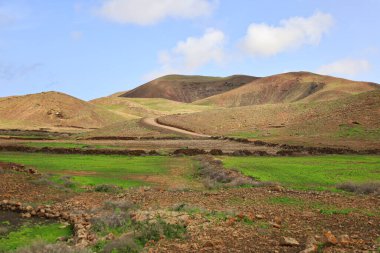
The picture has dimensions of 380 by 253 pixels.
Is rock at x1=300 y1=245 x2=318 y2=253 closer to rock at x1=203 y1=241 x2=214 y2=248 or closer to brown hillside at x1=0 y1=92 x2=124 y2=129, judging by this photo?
rock at x1=203 y1=241 x2=214 y2=248

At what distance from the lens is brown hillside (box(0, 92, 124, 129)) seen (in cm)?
14788

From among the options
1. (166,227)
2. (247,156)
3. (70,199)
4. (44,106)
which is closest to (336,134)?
(247,156)

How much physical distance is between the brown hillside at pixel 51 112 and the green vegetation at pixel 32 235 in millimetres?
126337

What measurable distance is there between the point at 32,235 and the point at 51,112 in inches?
5691

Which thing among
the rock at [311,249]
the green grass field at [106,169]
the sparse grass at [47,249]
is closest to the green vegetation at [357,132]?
the green grass field at [106,169]

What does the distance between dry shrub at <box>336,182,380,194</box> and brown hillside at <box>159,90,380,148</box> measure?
1570 inches

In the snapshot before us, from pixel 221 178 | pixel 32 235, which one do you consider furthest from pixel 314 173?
pixel 32 235

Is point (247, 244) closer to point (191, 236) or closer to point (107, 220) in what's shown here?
point (191, 236)

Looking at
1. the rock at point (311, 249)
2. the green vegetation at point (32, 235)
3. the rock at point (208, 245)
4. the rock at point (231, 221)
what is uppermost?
the rock at point (231, 221)

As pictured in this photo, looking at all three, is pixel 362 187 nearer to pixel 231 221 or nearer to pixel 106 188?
pixel 231 221

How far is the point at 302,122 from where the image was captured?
97188 millimetres

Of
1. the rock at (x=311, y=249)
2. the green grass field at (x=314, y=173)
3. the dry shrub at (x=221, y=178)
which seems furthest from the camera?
the green grass field at (x=314, y=173)

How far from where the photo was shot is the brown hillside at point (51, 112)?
14788 centimetres

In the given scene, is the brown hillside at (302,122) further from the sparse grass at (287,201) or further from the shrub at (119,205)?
the shrub at (119,205)
